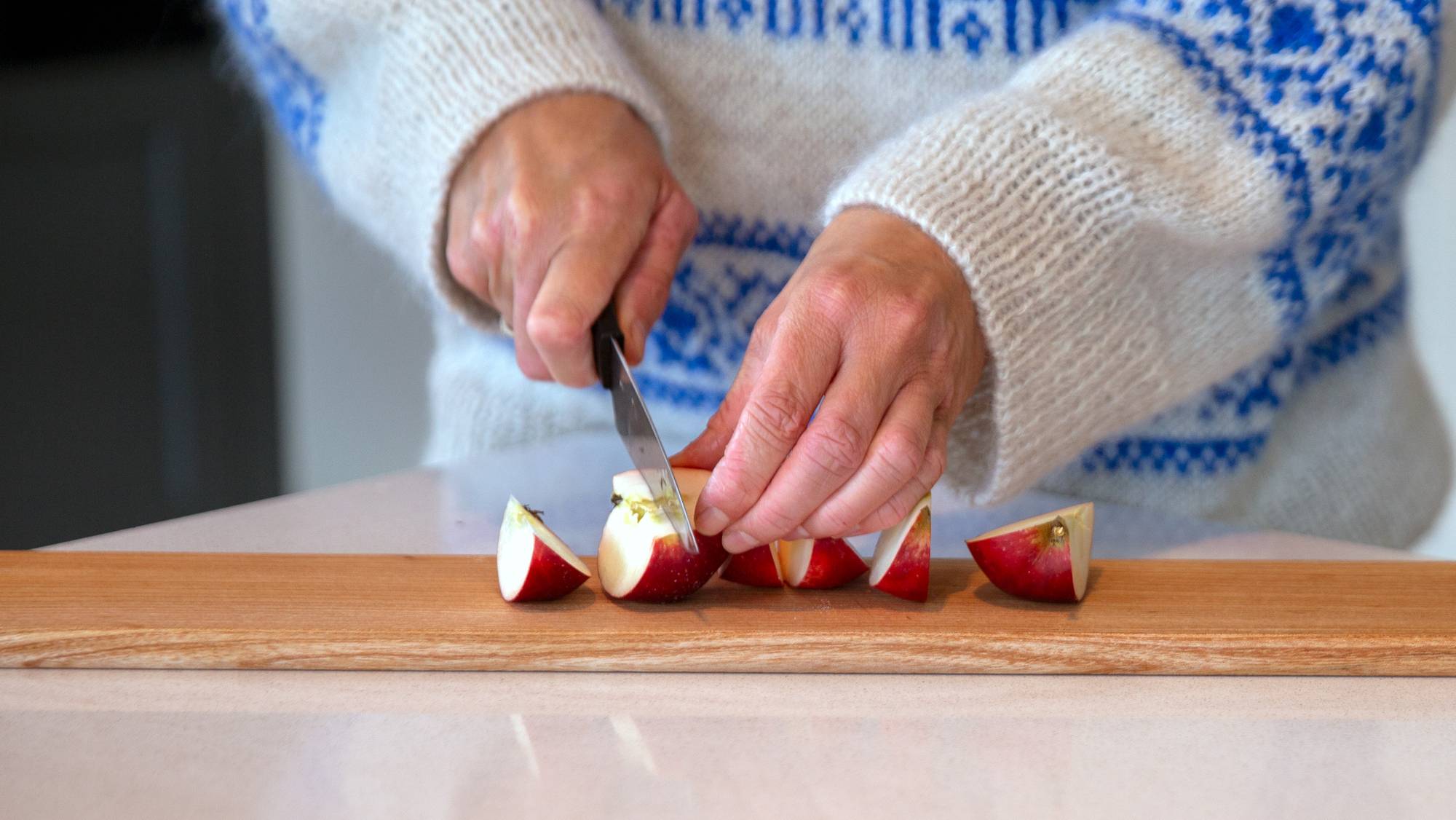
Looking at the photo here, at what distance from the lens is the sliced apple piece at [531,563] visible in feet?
2.39

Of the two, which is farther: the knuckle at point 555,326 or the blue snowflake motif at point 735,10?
the blue snowflake motif at point 735,10

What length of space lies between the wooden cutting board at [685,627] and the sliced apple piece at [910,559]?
1 centimetres

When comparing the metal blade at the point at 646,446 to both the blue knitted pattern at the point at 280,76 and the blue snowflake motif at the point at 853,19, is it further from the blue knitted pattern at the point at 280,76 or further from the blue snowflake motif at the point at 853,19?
the blue knitted pattern at the point at 280,76

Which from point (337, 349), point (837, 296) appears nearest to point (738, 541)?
point (837, 296)

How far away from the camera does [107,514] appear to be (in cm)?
303

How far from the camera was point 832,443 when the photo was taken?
71cm

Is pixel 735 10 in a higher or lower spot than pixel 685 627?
higher

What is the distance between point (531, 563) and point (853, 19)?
19.6 inches

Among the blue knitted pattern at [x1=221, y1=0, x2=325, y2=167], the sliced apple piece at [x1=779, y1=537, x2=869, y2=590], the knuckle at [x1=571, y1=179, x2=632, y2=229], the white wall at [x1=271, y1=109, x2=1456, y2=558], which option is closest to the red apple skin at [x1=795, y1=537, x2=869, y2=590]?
the sliced apple piece at [x1=779, y1=537, x2=869, y2=590]

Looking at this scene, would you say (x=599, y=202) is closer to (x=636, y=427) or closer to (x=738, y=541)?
(x=636, y=427)

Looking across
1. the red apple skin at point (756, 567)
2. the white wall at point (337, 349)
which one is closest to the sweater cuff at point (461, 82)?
the red apple skin at point (756, 567)

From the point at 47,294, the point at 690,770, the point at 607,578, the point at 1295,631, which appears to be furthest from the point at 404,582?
the point at 47,294

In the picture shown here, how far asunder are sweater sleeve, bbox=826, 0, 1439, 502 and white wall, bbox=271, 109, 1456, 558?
221 centimetres

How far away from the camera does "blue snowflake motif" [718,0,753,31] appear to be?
100cm
